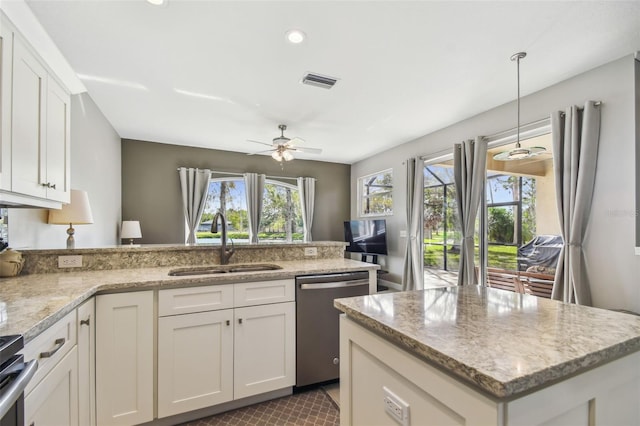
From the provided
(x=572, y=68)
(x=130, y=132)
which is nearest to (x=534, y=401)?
(x=572, y=68)

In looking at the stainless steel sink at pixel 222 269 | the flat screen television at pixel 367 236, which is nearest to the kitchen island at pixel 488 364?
the stainless steel sink at pixel 222 269

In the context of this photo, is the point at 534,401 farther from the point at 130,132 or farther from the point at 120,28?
the point at 130,132

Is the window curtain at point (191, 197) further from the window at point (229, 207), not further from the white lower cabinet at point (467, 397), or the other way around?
the white lower cabinet at point (467, 397)

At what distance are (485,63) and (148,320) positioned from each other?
3.14 meters

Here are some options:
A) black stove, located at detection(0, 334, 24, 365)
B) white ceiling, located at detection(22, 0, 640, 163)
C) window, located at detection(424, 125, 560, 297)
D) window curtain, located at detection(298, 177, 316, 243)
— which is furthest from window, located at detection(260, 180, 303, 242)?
black stove, located at detection(0, 334, 24, 365)

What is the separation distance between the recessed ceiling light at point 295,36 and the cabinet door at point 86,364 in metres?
2.10

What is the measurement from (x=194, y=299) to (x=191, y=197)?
12.0ft

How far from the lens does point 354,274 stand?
2.46m

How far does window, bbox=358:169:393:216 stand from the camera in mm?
5398

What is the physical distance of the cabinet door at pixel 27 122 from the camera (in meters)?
1.48

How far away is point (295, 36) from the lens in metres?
2.13

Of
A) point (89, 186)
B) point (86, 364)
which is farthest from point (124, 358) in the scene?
point (89, 186)

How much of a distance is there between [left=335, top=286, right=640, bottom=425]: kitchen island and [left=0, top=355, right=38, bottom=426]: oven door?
1.01 m

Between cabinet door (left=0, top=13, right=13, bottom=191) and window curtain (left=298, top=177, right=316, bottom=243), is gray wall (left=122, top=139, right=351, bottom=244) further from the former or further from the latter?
cabinet door (left=0, top=13, right=13, bottom=191)
